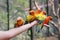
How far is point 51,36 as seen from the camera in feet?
5.13

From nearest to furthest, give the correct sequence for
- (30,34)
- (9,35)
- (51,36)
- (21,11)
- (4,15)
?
(9,35), (4,15), (21,11), (30,34), (51,36)

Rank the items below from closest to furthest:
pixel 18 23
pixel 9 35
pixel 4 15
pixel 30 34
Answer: pixel 9 35 < pixel 18 23 < pixel 4 15 < pixel 30 34

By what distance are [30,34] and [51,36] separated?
0.45m

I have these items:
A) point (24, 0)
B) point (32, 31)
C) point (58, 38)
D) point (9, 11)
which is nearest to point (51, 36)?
point (58, 38)

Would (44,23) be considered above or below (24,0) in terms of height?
below

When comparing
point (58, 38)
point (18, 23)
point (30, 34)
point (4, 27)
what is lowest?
point (58, 38)

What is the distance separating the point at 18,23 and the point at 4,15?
0.29 meters

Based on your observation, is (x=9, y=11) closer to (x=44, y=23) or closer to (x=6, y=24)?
(x=6, y=24)

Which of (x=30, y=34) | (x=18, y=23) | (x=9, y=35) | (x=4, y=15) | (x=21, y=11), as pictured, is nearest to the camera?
(x=9, y=35)

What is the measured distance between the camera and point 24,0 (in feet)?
3.59

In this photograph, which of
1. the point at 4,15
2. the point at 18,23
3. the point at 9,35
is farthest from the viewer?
the point at 4,15

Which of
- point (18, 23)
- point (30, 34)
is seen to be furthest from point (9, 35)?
point (30, 34)

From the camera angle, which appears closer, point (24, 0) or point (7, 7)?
point (7, 7)

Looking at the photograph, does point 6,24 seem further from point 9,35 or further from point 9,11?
point 9,35
